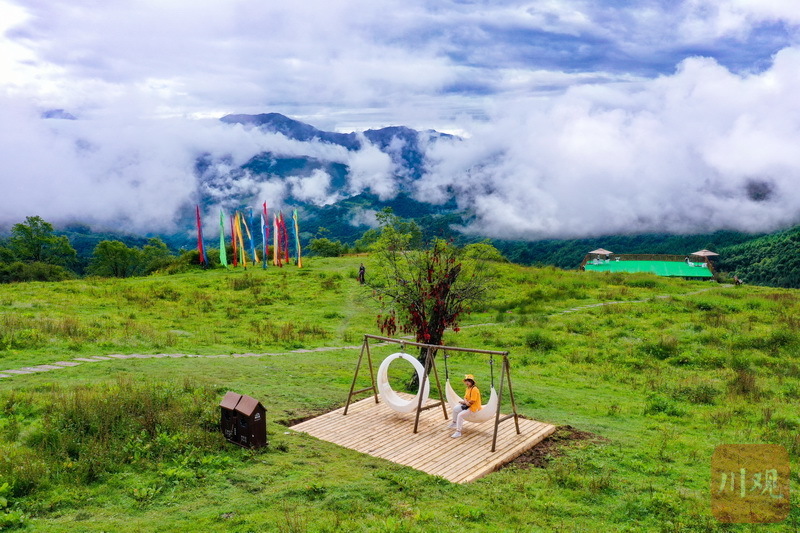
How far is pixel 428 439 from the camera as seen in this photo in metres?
11.8

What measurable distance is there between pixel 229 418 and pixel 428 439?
4372mm

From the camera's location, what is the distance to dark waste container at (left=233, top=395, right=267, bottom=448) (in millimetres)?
10047

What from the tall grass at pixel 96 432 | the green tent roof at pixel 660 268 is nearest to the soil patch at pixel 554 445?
the tall grass at pixel 96 432

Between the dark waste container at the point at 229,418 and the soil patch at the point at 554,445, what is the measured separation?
18.6ft

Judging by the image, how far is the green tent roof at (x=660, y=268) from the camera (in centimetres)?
7260

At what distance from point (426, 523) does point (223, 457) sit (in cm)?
424

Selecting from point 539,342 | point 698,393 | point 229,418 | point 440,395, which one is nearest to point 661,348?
point 539,342

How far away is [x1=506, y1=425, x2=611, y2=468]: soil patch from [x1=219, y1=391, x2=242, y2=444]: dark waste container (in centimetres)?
566

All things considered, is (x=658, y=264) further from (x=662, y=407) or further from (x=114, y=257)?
(x=114, y=257)

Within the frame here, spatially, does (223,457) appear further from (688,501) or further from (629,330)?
(629,330)

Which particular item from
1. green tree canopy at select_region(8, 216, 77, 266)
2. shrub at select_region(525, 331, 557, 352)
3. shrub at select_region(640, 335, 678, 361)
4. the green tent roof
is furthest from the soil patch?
green tree canopy at select_region(8, 216, 77, 266)

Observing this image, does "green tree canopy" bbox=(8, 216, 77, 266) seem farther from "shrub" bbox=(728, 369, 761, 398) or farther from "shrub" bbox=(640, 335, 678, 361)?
"shrub" bbox=(728, 369, 761, 398)

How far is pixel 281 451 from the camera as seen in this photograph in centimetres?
1049

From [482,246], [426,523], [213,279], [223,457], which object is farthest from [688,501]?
[213,279]
